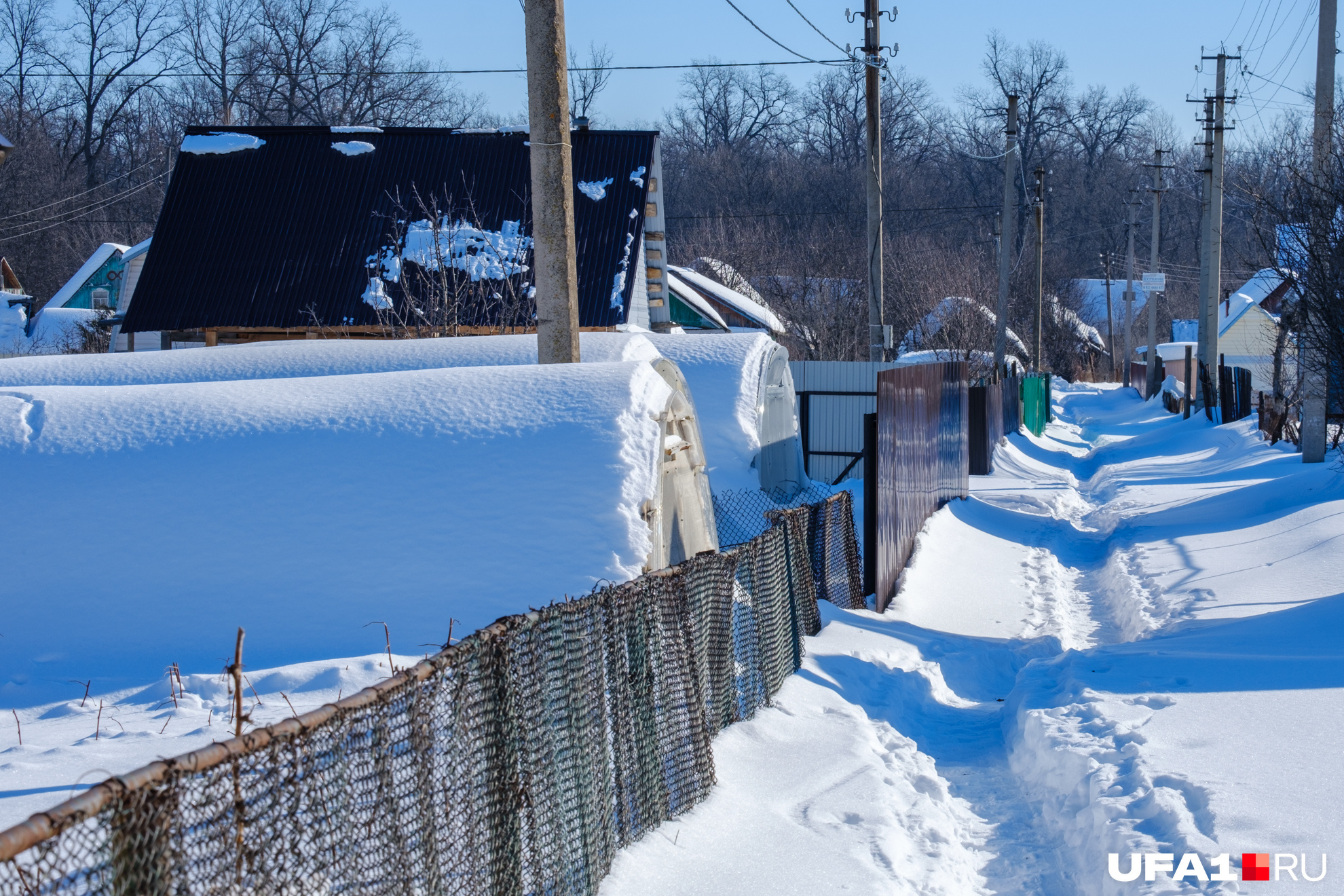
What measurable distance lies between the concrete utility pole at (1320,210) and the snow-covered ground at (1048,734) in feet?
9.83

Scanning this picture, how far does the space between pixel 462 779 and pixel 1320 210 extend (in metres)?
13.1

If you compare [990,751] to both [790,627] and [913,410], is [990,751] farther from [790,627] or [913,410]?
[913,410]

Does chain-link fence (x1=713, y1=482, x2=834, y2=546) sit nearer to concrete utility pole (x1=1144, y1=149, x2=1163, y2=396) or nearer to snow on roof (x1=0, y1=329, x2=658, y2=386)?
snow on roof (x1=0, y1=329, x2=658, y2=386)

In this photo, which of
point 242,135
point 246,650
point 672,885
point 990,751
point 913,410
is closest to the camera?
point 672,885

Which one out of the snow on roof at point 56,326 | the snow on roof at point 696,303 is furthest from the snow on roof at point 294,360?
the snow on roof at point 56,326

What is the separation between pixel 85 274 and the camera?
42156 millimetres

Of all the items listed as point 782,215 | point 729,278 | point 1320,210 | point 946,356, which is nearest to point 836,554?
point 1320,210

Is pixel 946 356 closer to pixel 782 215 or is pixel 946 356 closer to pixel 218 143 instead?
pixel 218 143

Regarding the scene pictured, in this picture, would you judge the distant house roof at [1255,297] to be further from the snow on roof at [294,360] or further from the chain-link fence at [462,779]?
the chain-link fence at [462,779]

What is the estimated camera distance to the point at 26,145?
46812 mm

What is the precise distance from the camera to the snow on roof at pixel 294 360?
984 centimetres

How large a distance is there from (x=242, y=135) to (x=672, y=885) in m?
20.8

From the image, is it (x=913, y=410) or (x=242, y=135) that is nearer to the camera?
(x=913, y=410)

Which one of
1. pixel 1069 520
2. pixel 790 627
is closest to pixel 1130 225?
pixel 1069 520
